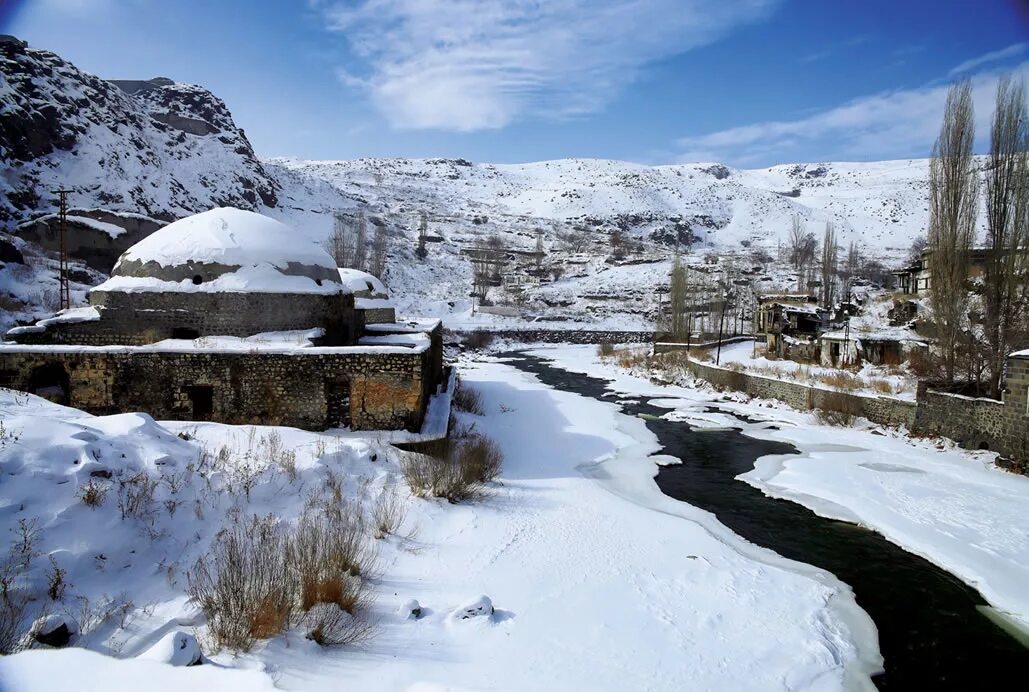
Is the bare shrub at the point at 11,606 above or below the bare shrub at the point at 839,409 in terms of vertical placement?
above

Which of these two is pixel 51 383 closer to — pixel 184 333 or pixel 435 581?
pixel 184 333

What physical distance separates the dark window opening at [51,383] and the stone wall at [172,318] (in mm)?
1876

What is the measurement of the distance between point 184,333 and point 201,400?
2324 mm

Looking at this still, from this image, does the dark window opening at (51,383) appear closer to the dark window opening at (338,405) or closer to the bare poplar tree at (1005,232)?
the dark window opening at (338,405)

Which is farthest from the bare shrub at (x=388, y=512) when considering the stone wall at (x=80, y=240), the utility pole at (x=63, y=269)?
the stone wall at (x=80, y=240)

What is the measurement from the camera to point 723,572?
24.3ft

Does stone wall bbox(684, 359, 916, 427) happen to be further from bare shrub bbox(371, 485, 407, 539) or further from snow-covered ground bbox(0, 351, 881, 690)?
bare shrub bbox(371, 485, 407, 539)

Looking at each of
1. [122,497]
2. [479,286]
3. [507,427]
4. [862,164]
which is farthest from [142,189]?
[862,164]

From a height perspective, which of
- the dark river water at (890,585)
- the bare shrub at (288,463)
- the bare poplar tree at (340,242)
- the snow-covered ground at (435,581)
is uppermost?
the bare poplar tree at (340,242)

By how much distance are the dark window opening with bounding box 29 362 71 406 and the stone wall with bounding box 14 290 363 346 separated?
1.88 metres

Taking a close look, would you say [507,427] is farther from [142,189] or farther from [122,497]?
[142,189]

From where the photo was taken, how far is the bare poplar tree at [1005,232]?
15758 mm

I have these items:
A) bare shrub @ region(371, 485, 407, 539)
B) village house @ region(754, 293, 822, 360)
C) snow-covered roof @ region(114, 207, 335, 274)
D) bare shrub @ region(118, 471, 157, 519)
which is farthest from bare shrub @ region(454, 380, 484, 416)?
village house @ region(754, 293, 822, 360)

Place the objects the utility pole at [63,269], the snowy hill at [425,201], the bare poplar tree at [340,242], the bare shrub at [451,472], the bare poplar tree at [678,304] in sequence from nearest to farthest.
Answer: the bare shrub at [451,472] < the utility pole at [63,269] < the bare poplar tree at [678,304] < the snowy hill at [425,201] < the bare poplar tree at [340,242]
